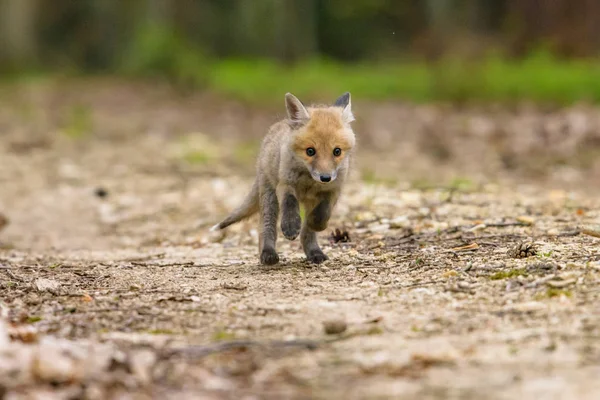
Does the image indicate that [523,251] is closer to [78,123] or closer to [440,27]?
[78,123]

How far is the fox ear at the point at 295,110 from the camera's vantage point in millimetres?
6965

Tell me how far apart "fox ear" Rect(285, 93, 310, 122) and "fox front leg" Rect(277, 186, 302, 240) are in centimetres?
50

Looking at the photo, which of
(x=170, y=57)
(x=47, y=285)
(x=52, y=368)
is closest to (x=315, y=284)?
(x=47, y=285)

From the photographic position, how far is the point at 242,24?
141 feet

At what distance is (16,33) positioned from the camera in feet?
113

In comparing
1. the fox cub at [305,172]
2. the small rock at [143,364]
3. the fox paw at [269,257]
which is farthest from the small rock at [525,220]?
the small rock at [143,364]

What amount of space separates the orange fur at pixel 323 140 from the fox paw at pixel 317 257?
69cm

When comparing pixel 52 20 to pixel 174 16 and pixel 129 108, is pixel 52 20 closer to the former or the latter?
pixel 174 16

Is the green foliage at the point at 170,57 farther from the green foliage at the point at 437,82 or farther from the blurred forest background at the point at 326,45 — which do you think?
the green foliage at the point at 437,82

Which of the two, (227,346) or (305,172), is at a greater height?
(305,172)

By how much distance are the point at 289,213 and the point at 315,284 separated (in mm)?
939


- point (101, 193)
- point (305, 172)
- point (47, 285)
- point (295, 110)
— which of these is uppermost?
point (295, 110)

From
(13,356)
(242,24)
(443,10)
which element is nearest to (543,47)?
(443,10)

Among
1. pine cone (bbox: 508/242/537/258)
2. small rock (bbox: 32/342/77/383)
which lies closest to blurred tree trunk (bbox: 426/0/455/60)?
pine cone (bbox: 508/242/537/258)
